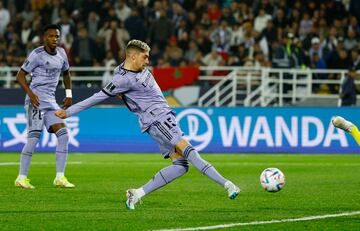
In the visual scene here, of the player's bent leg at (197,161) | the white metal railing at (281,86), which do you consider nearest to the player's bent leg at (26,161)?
the player's bent leg at (197,161)

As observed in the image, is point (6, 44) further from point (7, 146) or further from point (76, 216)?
point (76, 216)

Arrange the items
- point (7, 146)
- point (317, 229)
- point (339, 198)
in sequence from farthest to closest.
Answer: point (7, 146) < point (339, 198) < point (317, 229)

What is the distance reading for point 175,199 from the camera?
45.2ft

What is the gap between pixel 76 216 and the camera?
38.2 feet

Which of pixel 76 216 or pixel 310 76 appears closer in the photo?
pixel 76 216

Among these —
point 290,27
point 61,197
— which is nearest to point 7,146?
point 290,27

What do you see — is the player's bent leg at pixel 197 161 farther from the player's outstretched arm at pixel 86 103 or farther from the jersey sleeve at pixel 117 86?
the player's outstretched arm at pixel 86 103

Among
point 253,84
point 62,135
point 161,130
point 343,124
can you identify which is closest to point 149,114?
point 161,130

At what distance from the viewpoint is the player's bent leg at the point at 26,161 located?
15.5 metres

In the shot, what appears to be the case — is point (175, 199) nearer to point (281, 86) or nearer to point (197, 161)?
point (197, 161)

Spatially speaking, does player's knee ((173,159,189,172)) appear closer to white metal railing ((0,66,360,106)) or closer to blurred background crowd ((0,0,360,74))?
white metal railing ((0,66,360,106))

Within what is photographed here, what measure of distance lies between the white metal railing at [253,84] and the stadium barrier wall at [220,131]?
3.38 meters

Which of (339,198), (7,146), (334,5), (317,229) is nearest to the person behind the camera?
(317,229)

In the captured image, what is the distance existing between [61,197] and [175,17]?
17.9 metres
